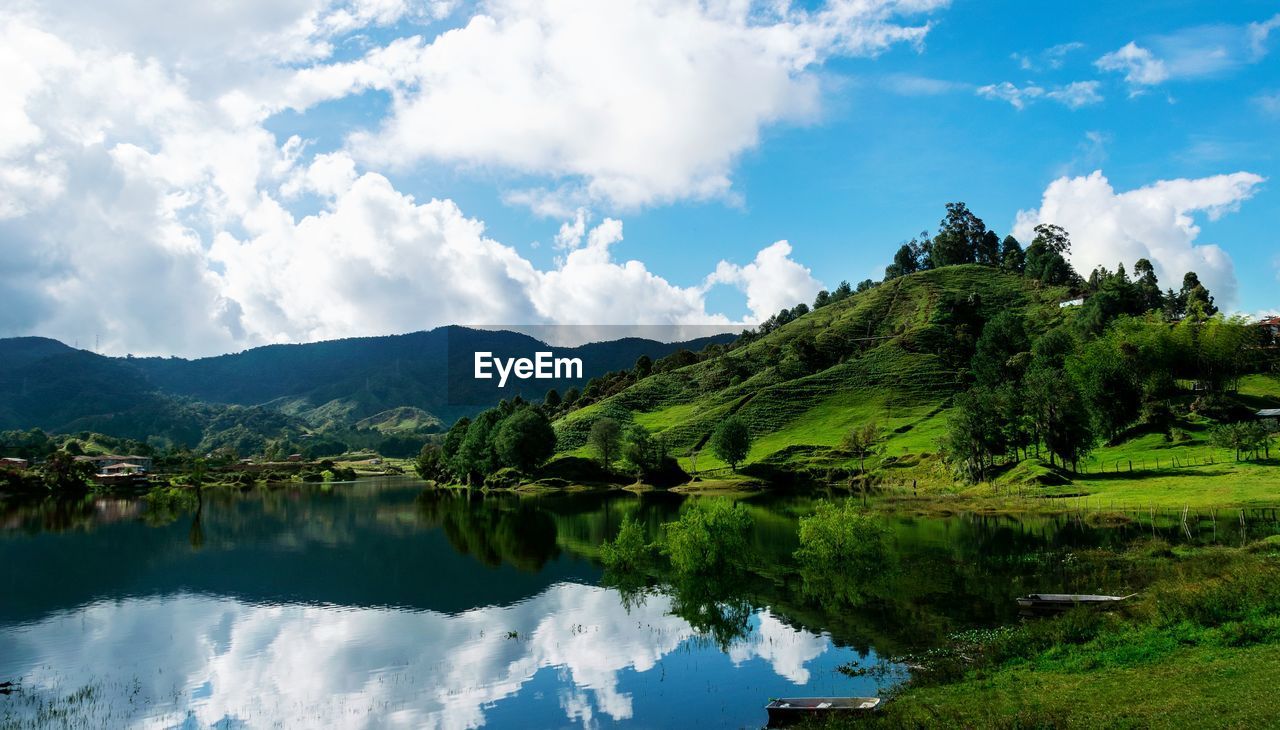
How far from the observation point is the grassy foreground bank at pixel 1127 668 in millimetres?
23000

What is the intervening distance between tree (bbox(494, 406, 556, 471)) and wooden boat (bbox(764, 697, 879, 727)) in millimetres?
141256

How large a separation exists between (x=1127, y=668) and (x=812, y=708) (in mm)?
12134

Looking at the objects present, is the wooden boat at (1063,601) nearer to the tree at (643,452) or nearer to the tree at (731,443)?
the tree at (731,443)

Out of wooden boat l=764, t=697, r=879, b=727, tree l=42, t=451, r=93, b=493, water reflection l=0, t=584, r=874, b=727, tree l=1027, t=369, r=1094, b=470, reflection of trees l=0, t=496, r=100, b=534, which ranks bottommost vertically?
water reflection l=0, t=584, r=874, b=727

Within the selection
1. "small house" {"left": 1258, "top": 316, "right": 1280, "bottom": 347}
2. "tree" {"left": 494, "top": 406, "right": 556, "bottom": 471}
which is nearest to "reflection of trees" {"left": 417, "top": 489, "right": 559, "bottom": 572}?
"tree" {"left": 494, "top": 406, "right": 556, "bottom": 471}

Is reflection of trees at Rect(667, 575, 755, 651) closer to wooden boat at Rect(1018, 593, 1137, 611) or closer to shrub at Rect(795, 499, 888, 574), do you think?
shrub at Rect(795, 499, 888, 574)

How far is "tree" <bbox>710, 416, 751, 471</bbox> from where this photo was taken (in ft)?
518

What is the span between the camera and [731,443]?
157625 millimetres

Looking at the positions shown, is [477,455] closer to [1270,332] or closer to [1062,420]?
[1062,420]

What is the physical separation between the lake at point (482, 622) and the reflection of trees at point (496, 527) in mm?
739

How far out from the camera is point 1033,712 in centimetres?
2444

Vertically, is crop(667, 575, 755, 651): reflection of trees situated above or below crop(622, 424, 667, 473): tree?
below

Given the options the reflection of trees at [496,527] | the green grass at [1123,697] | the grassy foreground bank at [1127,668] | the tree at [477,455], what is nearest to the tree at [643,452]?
the reflection of trees at [496,527]

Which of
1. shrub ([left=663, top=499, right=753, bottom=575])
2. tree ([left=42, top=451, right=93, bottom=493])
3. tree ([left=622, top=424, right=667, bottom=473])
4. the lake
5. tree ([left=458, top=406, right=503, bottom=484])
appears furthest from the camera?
tree ([left=458, top=406, right=503, bottom=484])
